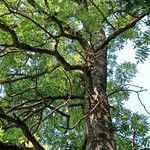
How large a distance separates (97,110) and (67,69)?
775 mm

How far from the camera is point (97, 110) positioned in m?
5.98

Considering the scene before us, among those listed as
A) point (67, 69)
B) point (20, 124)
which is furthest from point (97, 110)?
point (20, 124)

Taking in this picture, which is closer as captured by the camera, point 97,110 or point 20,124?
point 20,124

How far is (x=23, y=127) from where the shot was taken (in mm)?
3754

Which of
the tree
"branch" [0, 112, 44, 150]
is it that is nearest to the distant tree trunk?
the tree

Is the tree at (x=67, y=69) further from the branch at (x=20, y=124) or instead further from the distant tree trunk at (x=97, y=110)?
the branch at (x=20, y=124)

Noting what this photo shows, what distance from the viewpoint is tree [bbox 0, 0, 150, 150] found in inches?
222

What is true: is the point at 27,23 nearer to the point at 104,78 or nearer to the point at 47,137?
the point at 104,78

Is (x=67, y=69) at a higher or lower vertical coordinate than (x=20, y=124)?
higher

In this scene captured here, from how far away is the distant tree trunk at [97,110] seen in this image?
535 centimetres

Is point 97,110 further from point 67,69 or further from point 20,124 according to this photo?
point 20,124

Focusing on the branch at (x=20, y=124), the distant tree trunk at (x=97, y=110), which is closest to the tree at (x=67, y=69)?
the distant tree trunk at (x=97, y=110)

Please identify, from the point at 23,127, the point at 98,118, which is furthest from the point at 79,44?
the point at 23,127

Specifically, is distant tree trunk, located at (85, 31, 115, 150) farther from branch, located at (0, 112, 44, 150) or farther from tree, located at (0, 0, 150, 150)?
branch, located at (0, 112, 44, 150)
